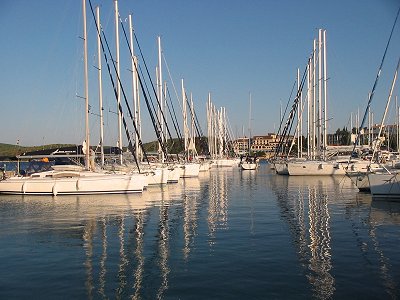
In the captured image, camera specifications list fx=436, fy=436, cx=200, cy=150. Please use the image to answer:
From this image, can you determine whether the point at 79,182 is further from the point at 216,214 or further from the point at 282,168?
the point at 282,168

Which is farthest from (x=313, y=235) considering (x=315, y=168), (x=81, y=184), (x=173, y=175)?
(x=315, y=168)

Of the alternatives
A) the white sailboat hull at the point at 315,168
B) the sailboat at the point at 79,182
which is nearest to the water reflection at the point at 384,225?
the sailboat at the point at 79,182

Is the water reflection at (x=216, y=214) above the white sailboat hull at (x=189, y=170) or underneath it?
underneath

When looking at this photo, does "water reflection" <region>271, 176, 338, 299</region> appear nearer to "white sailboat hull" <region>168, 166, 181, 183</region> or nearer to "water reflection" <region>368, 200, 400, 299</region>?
"water reflection" <region>368, 200, 400, 299</region>

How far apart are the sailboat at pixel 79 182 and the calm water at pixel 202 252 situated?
246 inches

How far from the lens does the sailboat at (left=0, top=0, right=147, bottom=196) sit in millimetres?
29312

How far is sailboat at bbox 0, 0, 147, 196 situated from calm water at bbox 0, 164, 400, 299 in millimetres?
6246

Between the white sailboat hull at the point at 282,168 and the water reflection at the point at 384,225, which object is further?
the white sailboat hull at the point at 282,168

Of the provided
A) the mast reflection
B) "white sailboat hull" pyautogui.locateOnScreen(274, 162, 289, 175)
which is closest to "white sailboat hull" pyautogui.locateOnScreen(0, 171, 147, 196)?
the mast reflection

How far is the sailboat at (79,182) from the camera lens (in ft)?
96.2

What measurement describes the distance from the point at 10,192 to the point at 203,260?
23476 millimetres

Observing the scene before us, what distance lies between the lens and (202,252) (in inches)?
491

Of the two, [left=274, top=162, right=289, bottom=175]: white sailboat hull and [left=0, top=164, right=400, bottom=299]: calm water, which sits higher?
[left=274, top=162, right=289, bottom=175]: white sailboat hull

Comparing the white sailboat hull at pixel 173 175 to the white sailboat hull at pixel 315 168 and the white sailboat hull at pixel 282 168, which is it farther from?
the white sailboat hull at pixel 282 168
